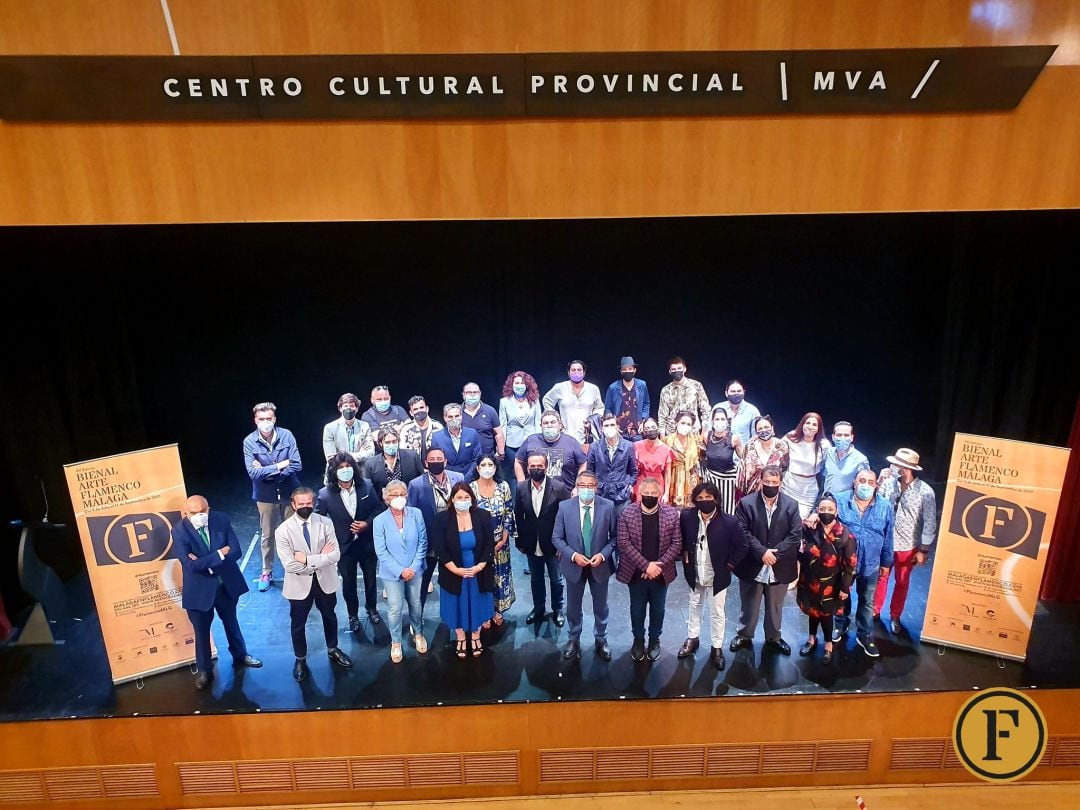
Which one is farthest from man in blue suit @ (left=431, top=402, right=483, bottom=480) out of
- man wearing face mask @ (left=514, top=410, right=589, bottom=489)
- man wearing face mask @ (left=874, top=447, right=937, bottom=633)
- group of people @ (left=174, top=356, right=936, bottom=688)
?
man wearing face mask @ (left=874, top=447, right=937, bottom=633)

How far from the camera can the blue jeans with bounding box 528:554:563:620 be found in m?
4.84

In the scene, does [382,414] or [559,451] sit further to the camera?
[382,414]

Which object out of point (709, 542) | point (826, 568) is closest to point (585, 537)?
point (709, 542)

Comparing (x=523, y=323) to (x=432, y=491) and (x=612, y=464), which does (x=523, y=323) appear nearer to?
(x=612, y=464)

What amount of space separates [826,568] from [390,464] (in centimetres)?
278

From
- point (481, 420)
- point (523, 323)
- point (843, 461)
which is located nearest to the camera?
point (843, 461)

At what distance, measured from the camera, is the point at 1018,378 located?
19.1 ft

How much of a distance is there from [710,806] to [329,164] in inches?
156

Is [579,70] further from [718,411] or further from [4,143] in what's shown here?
[718,411]

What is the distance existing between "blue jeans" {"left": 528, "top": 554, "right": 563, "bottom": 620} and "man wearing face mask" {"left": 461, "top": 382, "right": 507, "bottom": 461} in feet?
3.38

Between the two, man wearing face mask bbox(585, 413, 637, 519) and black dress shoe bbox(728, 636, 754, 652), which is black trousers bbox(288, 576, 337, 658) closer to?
man wearing face mask bbox(585, 413, 637, 519)

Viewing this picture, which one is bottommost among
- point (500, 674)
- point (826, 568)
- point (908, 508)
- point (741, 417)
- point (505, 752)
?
point (505, 752)

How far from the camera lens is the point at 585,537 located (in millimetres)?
4496

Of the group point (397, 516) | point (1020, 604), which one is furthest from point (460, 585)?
point (1020, 604)
